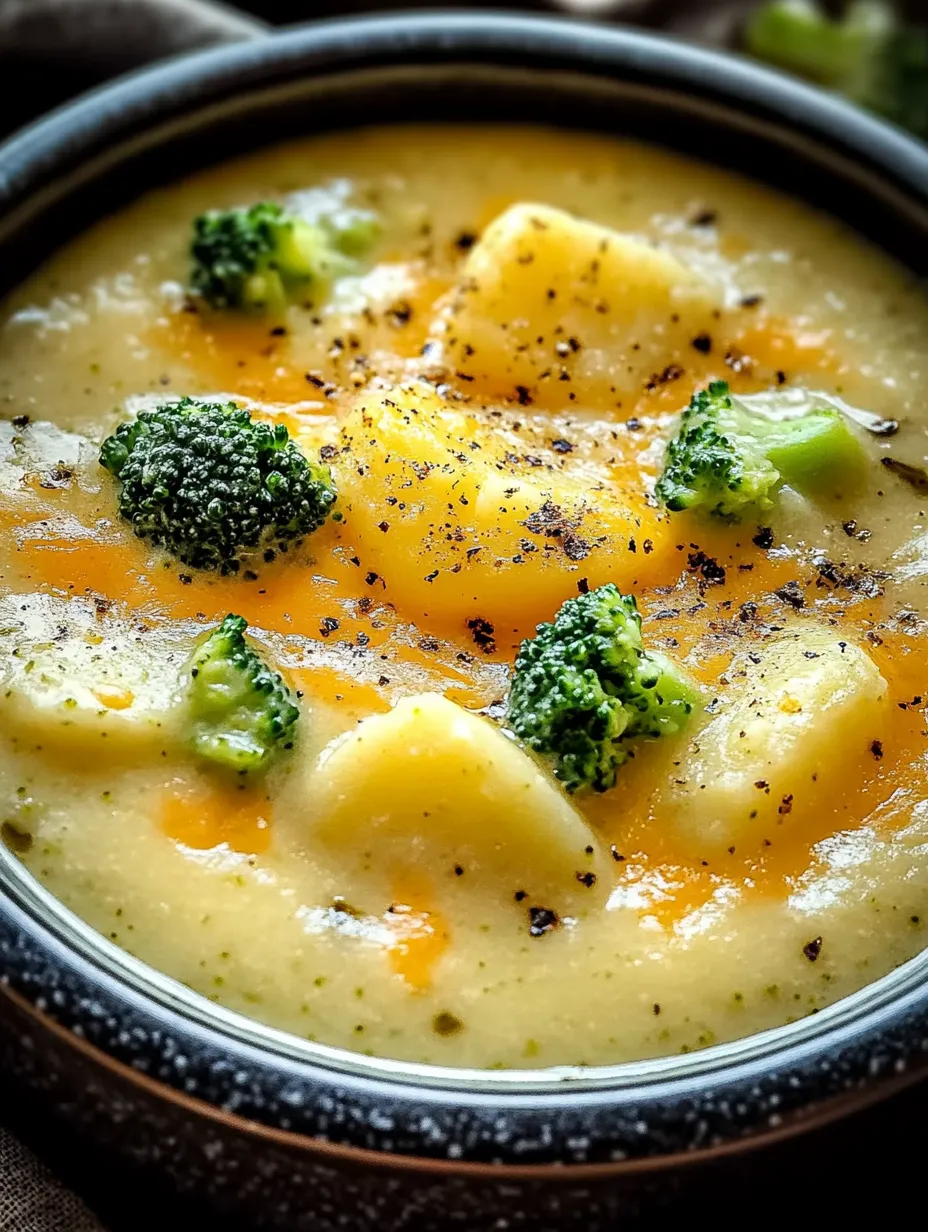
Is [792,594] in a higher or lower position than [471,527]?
higher

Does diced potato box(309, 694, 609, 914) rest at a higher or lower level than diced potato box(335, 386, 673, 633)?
lower

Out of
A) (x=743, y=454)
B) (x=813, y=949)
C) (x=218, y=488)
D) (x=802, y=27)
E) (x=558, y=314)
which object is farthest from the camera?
(x=802, y=27)

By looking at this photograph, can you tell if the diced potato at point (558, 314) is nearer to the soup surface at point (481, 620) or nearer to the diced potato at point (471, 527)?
the soup surface at point (481, 620)

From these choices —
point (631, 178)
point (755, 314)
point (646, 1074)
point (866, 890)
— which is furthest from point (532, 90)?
point (646, 1074)

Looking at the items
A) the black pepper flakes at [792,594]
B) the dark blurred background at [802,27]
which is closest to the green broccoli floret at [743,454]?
the black pepper flakes at [792,594]

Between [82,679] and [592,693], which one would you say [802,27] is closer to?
[592,693]

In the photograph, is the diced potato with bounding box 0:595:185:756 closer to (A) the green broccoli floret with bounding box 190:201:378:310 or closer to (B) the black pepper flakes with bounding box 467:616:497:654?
(B) the black pepper flakes with bounding box 467:616:497:654

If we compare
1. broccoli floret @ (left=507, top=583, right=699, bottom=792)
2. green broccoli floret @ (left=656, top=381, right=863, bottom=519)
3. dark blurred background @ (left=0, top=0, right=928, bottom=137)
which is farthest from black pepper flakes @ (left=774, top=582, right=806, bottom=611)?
dark blurred background @ (left=0, top=0, right=928, bottom=137)

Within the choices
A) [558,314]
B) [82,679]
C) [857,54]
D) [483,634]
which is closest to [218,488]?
[82,679]
